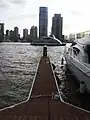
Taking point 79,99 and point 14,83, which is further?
point 14,83

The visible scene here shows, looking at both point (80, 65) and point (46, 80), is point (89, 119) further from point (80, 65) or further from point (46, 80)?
point (80, 65)

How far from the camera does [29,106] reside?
9969 mm

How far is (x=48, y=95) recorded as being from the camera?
11625 millimetres

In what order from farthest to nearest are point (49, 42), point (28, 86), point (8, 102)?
point (49, 42) < point (28, 86) < point (8, 102)

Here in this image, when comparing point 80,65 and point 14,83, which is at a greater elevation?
point 80,65

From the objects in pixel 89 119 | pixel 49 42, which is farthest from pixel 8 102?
pixel 49 42

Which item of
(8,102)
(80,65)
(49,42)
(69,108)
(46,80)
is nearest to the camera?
(69,108)

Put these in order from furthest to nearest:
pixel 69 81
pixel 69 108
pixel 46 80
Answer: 1. pixel 69 81
2. pixel 46 80
3. pixel 69 108

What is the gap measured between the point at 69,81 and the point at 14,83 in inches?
184

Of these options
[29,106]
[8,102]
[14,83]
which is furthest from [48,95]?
[14,83]

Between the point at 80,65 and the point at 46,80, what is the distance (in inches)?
109

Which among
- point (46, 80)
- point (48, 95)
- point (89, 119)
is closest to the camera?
point (89, 119)

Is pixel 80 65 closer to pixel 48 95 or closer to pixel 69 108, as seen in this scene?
pixel 48 95

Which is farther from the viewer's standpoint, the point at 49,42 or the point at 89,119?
the point at 49,42
